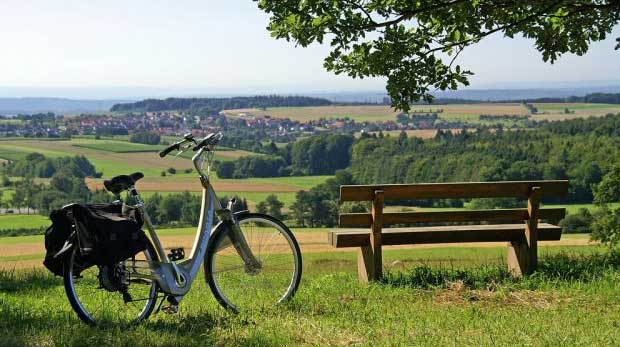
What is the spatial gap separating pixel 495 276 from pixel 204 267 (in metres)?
3.39

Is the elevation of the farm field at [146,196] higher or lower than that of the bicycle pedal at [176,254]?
lower

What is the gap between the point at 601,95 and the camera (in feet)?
469

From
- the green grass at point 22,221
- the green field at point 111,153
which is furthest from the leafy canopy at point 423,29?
the green field at point 111,153

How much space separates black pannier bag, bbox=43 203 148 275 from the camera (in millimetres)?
5105

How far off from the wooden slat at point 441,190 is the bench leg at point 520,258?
546 mm

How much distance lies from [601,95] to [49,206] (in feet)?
352

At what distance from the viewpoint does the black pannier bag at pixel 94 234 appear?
511cm

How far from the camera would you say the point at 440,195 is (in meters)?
8.05

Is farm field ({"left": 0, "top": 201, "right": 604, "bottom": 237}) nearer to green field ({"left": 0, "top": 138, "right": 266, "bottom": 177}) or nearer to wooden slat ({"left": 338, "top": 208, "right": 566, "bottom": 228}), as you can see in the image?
green field ({"left": 0, "top": 138, "right": 266, "bottom": 177})

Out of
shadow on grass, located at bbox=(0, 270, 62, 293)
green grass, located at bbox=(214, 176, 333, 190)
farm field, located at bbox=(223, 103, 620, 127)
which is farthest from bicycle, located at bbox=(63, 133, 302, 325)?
farm field, located at bbox=(223, 103, 620, 127)

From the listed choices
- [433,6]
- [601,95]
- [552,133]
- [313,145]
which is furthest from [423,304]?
[601,95]

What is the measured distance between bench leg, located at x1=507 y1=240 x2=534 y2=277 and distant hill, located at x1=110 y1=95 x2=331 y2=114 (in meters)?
121

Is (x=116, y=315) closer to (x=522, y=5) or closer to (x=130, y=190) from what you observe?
(x=130, y=190)

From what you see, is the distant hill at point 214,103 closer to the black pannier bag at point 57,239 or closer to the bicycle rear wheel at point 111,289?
the bicycle rear wheel at point 111,289
